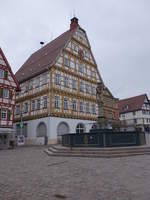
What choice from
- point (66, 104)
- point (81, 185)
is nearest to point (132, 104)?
point (66, 104)

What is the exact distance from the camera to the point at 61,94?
87.1ft

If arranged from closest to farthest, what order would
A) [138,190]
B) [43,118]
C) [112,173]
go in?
[138,190]
[112,173]
[43,118]

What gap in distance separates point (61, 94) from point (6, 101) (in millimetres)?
7325

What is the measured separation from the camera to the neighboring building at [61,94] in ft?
83.5

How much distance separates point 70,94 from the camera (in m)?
27.9

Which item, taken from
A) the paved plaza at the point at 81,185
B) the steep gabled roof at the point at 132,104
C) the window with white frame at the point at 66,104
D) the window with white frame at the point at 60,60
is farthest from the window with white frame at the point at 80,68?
the steep gabled roof at the point at 132,104

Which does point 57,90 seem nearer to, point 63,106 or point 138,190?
point 63,106

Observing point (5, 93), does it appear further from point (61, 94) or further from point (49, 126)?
point (61, 94)

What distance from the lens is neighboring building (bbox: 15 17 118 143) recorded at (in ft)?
83.5

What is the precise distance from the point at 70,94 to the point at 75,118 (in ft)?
11.8

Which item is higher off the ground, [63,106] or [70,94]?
[70,94]

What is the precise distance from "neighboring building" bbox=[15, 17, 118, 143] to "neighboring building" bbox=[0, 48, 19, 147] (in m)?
3.66

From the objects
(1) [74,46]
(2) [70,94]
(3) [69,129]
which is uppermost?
(1) [74,46]

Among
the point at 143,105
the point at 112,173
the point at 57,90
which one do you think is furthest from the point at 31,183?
the point at 143,105
